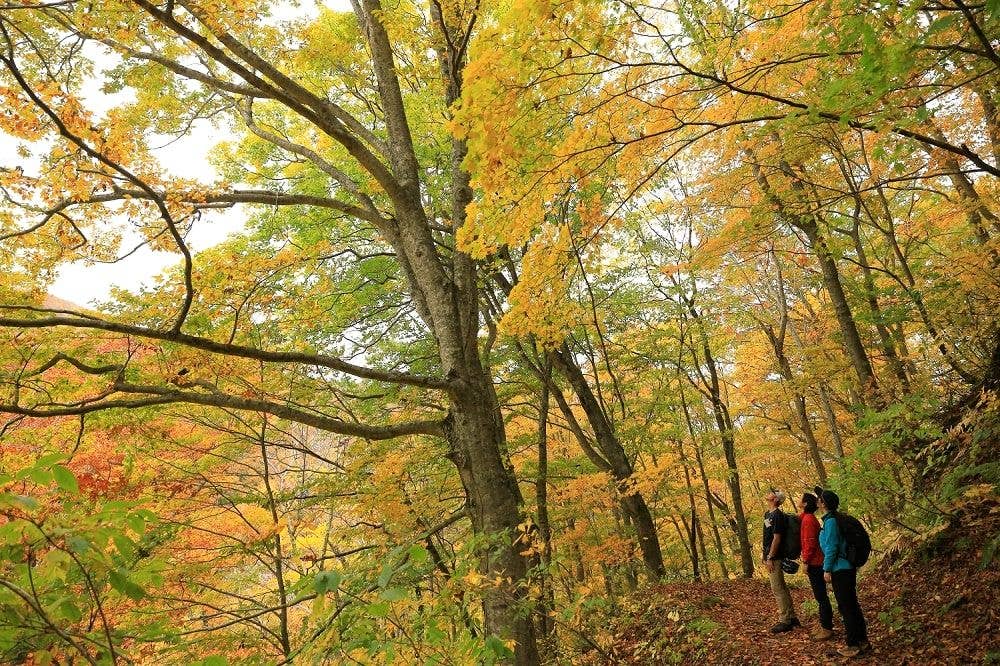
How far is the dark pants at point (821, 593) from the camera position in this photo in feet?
17.5

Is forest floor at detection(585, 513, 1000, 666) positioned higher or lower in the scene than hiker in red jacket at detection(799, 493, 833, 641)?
lower

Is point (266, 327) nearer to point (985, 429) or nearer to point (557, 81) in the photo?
point (557, 81)

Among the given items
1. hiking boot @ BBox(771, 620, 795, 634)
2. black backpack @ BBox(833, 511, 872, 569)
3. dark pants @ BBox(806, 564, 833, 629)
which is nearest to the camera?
black backpack @ BBox(833, 511, 872, 569)

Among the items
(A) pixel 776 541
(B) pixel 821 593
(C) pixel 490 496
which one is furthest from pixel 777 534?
(C) pixel 490 496

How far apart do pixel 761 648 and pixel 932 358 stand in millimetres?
9842

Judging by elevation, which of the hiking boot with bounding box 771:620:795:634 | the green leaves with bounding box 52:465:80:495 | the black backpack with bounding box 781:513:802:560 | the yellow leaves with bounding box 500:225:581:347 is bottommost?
the hiking boot with bounding box 771:620:795:634

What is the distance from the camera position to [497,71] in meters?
2.99

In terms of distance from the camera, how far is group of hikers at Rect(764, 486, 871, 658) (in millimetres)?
4695

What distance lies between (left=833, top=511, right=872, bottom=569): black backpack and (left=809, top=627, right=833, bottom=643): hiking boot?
1.26m

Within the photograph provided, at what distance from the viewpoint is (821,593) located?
5.38 m

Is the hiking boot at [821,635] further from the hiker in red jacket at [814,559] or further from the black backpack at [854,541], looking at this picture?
the black backpack at [854,541]

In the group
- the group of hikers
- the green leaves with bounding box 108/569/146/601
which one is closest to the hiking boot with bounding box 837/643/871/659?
the group of hikers

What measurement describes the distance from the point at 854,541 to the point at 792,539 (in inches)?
46.4

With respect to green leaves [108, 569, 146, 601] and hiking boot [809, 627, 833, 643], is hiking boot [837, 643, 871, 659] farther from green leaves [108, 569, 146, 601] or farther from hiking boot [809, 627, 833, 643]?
green leaves [108, 569, 146, 601]
